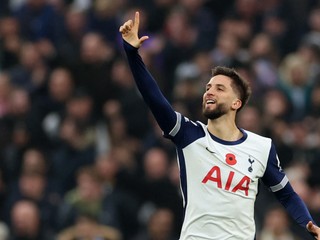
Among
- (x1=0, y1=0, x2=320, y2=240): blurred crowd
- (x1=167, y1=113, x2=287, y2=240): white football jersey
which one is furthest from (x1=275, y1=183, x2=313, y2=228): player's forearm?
(x1=0, y1=0, x2=320, y2=240): blurred crowd

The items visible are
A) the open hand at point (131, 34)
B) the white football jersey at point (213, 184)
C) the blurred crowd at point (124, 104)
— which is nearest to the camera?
the open hand at point (131, 34)

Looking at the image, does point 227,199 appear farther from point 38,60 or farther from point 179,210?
point 38,60

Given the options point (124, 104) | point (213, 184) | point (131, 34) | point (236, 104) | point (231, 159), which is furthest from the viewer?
point (124, 104)

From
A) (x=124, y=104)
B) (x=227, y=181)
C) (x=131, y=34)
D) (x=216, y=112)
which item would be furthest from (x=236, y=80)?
(x=124, y=104)

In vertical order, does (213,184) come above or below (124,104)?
below

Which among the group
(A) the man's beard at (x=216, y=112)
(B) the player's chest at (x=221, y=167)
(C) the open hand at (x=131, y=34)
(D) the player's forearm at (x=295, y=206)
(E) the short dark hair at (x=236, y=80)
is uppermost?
(C) the open hand at (x=131, y=34)

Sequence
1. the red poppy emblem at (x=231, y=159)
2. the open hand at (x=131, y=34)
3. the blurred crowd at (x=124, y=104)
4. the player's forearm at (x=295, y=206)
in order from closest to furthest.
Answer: the open hand at (x=131, y=34)
the red poppy emblem at (x=231, y=159)
the player's forearm at (x=295, y=206)
the blurred crowd at (x=124, y=104)

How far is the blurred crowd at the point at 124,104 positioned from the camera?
13.6 meters

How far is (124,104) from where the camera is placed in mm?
15039

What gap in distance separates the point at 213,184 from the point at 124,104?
649 centimetres

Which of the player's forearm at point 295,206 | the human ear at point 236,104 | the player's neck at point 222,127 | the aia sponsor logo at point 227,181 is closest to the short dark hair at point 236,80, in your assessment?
the human ear at point 236,104

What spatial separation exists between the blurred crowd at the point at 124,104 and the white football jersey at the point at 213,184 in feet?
13.9

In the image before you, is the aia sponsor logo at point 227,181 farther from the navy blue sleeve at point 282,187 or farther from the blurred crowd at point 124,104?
the blurred crowd at point 124,104

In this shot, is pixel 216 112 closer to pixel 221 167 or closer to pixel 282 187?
pixel 221 167
